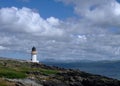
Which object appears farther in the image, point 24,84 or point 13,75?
point 13,75

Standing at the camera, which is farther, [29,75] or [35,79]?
[29,75]

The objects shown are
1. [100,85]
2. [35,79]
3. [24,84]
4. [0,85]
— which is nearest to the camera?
[0,85]

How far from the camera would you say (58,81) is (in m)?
78.4

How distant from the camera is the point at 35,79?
76750 mm

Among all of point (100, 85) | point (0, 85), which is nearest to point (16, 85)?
point (0, 85)

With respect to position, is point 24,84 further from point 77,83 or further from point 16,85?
point 77,83

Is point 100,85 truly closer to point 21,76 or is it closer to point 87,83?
point 87,83

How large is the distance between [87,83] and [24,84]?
754 inches

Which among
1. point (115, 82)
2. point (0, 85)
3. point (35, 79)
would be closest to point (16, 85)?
point (0, 85)

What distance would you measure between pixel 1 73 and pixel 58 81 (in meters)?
11.6

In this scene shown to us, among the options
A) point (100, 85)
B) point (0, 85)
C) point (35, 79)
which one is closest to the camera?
point (0, 85)

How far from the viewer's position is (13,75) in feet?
261

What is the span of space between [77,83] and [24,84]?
1605 cm

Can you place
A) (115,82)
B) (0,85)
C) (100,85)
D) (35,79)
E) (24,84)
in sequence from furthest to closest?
(115,82), (100,85), (35,79), (24,84), (0,85)
